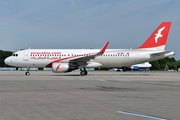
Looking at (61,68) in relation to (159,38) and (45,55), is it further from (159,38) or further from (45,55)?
Answer: (159,38)

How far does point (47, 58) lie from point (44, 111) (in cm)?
3015

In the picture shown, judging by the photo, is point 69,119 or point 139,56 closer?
point 69,119

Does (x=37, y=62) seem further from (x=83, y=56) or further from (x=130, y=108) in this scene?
(x=130, y=108)

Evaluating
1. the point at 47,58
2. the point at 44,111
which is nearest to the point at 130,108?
the point at 44,111

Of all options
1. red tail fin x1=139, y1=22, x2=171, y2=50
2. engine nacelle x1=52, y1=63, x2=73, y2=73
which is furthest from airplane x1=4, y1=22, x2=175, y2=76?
engine nacelle x1=52, y1=63, x2=73, y2=73

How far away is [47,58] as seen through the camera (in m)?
38.6

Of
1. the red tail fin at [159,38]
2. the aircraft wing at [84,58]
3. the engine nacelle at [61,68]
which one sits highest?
the red tail fin at [159,38]

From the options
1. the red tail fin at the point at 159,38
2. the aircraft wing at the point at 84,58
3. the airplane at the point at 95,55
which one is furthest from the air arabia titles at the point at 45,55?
the red tail fin at the point at 159,38

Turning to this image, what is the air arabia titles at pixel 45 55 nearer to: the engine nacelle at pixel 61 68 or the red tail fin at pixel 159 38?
the engine nacelle at pixel 61 68

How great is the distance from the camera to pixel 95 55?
120 feet

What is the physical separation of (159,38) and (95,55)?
973cm

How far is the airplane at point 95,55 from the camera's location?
→ 38531mm

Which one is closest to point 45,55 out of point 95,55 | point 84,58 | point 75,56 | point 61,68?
point 75,56

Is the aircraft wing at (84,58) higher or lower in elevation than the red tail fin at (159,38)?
lower
